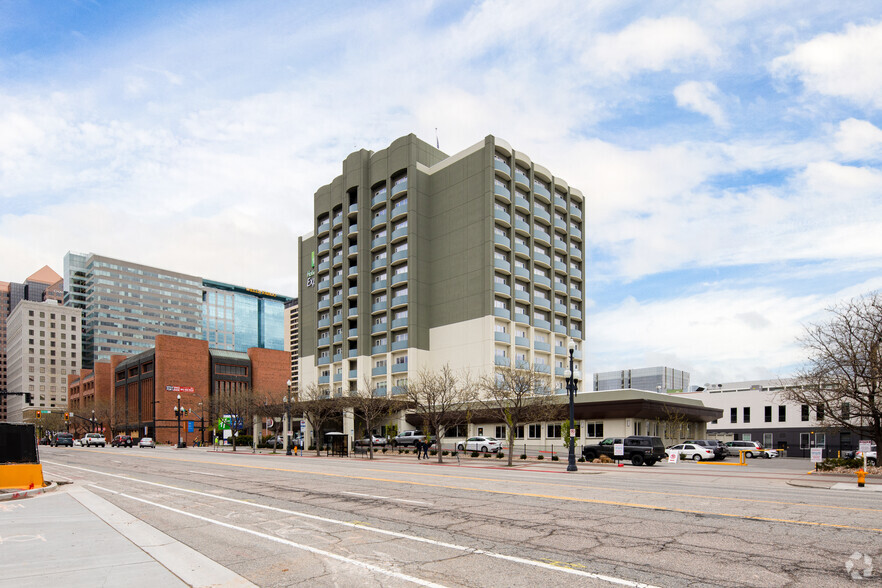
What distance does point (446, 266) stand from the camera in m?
80.1

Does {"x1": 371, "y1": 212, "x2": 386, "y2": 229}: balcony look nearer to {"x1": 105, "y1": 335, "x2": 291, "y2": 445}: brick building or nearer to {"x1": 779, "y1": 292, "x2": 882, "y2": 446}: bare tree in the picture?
{"x1": 105, "y1": 335, "x2": 291, "y2": 445}: brick building

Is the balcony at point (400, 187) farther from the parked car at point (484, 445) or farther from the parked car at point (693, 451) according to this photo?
the parked car at point (693, 451)

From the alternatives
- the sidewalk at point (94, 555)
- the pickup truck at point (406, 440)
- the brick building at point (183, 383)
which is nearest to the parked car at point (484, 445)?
the pickup truck at point (406, 440)

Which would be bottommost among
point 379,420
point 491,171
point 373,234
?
point 379,420

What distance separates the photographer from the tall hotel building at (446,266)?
249 feet

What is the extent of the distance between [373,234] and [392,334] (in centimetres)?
1550

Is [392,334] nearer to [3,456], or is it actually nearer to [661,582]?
[3,456]

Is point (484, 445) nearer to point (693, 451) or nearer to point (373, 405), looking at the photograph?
point (373, 405)

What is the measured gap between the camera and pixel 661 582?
789 cm

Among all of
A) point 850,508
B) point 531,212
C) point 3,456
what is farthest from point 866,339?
point 531,212

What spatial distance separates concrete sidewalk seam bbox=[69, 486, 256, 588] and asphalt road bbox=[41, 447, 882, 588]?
0.91 ft

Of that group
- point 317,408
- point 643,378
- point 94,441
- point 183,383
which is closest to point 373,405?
point 317,408

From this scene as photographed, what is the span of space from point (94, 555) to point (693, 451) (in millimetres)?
47462

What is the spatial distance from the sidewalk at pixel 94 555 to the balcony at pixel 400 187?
7027cm
